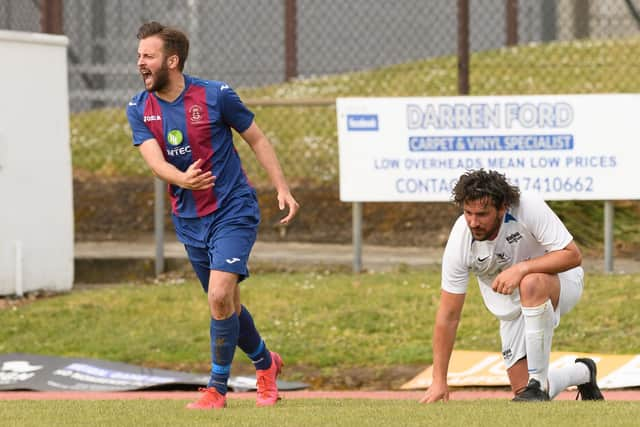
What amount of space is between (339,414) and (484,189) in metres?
1.26

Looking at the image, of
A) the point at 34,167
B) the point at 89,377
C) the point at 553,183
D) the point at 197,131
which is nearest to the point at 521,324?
the point at 197,131

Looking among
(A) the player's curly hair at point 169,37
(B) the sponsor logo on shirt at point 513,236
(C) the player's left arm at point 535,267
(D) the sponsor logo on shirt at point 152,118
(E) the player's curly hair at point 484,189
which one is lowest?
(C) the player's left arm at point 535,267

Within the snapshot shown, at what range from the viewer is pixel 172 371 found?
1041cm

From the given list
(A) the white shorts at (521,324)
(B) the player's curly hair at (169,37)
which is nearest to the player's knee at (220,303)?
(B) the player's curly hair at (169,37)

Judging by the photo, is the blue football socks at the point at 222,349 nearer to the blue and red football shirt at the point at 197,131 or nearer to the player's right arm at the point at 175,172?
the blue and red football shirt at the point at 197,131

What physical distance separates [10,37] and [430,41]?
456 cm

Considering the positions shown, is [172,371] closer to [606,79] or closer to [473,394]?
[473,394]

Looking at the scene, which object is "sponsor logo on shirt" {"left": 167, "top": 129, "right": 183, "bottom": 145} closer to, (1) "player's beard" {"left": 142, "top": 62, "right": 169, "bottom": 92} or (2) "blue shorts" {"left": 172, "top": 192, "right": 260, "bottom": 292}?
(1) "player's beard" {"left": 142, "top": 62, "right": 169, "bottom": 92}

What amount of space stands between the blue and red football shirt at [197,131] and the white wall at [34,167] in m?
5.47

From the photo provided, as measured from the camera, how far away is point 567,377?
7566 mm

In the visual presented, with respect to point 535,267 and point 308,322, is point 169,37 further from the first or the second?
point 308,322

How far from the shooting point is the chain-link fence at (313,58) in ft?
48.9

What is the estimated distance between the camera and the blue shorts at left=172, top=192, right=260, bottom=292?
714 centimetres

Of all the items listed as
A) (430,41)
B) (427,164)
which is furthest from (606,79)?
(427,164)
